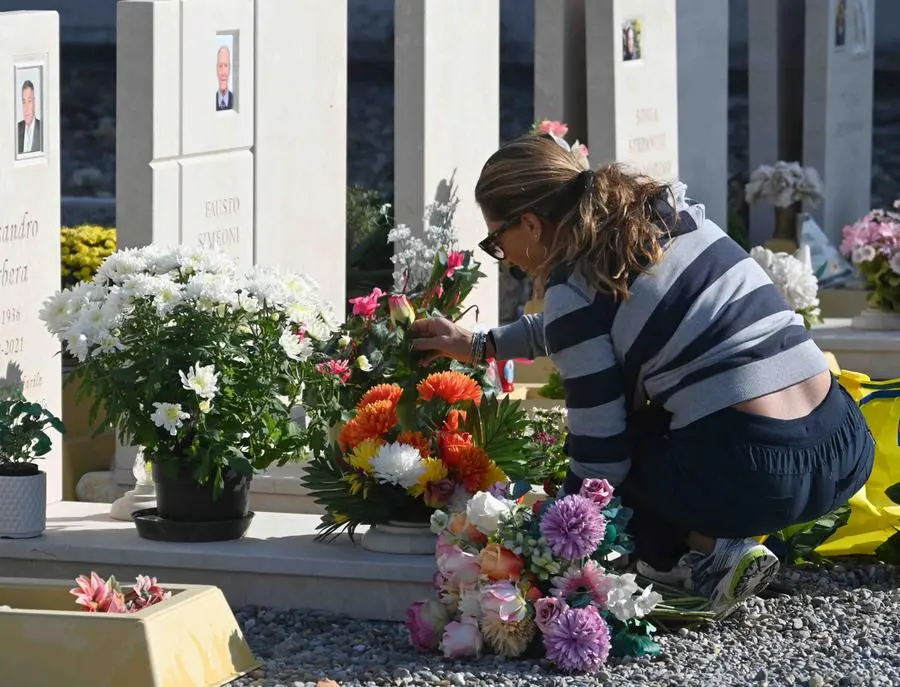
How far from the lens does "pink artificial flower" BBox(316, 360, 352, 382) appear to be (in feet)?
14.0

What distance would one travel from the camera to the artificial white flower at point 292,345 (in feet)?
13.3

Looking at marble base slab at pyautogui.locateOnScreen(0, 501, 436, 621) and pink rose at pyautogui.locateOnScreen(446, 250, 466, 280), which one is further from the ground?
pink rose at pyautogui.locateOnScreen(446, 250, 466, 280)

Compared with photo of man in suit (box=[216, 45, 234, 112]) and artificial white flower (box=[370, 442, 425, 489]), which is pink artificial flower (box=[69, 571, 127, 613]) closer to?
artificial white flower (box=[370, 442, 425, 489])

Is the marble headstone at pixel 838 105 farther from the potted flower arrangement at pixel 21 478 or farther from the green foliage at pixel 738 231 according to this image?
the potted flower arrangement at pixel 21 478

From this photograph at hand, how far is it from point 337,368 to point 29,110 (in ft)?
4.06

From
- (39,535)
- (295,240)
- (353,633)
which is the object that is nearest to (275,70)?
(295,240)

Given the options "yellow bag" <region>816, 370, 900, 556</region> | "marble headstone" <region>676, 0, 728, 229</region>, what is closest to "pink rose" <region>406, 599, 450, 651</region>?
"yellow bag" <region>816, 370, 900, 556</region>

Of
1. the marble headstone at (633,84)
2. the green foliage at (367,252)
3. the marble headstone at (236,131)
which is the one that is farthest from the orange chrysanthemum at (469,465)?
the green foliage at (367,252)

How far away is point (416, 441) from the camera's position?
4.00 metres

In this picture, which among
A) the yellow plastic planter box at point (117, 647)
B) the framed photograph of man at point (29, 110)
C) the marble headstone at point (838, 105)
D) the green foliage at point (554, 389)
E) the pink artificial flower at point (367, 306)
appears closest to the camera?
the yellow plastic planter box at point (117, 647)

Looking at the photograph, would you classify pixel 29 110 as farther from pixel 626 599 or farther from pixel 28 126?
pixel 626 599

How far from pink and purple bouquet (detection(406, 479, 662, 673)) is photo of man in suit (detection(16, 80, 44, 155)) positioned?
71.3 inches

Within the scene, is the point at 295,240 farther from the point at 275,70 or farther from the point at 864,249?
the point at 864,249

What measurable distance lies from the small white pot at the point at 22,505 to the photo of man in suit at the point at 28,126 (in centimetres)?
105
